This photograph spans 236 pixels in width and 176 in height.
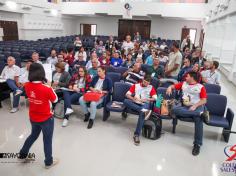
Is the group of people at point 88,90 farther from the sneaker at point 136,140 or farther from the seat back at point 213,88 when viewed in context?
the seat back at point 213,88

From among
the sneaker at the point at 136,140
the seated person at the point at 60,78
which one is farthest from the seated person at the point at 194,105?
the seated person at the point at 60,78

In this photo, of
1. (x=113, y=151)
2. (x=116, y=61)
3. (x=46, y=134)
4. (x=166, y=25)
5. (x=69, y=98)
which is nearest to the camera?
(x=46, y=134)

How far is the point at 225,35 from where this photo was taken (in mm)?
9539

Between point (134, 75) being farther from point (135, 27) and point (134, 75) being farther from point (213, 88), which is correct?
point (135, 27)

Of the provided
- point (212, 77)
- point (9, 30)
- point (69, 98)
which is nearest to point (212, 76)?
point (212, 77)

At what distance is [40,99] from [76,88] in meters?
1.90

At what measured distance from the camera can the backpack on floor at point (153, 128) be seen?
3.58m

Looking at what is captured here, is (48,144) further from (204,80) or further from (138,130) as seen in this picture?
(204,80)

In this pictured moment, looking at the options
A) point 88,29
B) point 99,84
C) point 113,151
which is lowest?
point 113,151

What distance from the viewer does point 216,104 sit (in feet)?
12.2

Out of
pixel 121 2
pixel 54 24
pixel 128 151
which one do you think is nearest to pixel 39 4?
pixel 54 24

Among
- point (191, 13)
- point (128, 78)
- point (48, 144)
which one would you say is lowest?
point (48, 144)

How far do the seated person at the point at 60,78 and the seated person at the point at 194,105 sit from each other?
2.27m

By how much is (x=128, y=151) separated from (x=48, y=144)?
122cm
